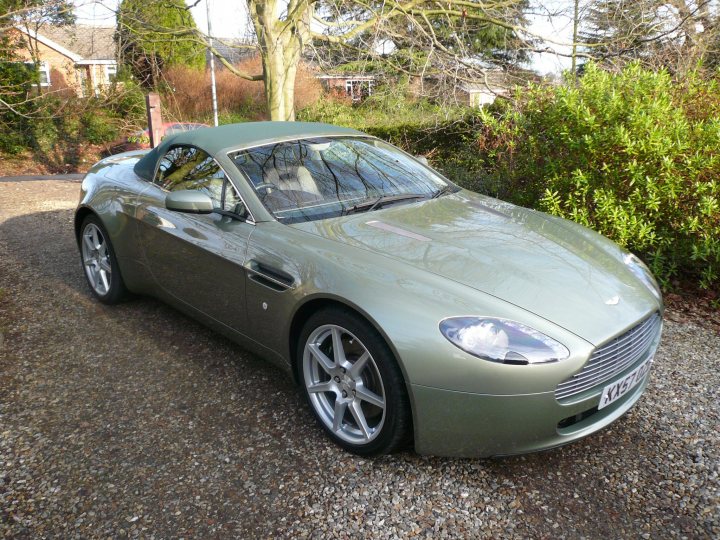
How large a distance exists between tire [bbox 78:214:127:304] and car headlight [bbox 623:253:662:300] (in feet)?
11.0

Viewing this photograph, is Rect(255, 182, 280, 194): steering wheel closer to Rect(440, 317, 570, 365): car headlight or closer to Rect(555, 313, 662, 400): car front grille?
Rect(440, 317, 570, 365): car headlight

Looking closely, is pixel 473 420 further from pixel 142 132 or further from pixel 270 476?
pixel 142 132

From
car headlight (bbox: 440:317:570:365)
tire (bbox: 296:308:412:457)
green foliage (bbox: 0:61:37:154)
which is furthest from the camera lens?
green foliage (bbox: 0:61:37:154)

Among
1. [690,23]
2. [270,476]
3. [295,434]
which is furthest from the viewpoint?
[690,23]

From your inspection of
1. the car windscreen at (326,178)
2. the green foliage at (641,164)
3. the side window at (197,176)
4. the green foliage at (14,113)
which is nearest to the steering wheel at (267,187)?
the car windscreen at (326,178)

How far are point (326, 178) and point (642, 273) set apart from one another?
1781 millimetres

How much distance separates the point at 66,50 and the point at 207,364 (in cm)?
3479

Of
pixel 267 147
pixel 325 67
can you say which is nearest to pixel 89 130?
pixel 325 67

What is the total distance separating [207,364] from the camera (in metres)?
3.68

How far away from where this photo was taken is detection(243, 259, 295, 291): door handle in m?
2.88

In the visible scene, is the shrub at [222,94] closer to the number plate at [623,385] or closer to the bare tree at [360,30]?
the bare tree at [360,30]

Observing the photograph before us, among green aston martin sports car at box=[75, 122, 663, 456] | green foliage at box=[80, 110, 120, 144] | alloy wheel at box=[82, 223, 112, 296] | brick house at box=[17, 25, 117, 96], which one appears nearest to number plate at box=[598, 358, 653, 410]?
green aston martin sports car at box=[75, 122, 663, 456]

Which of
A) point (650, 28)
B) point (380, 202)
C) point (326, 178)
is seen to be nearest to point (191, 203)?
point (326, 178)

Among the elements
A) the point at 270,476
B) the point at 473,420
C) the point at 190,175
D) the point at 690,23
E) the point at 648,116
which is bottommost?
the point at 270,476
